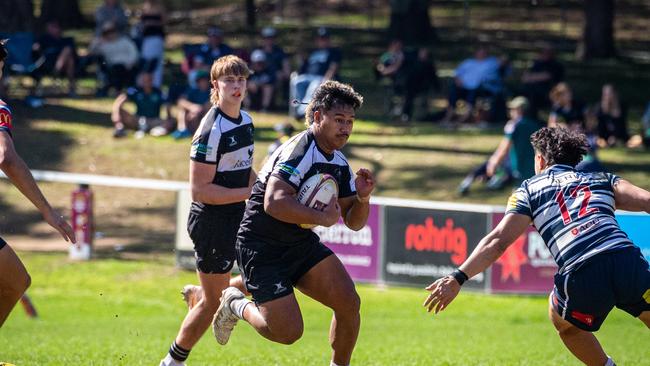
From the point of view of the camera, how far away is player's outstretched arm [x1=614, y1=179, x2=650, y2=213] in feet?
22.0

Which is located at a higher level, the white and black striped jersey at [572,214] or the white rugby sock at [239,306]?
the white and black striped jersey at [572,214]

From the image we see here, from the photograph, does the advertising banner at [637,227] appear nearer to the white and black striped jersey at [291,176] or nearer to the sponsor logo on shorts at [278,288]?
the white and black striped jersey at [291,176]

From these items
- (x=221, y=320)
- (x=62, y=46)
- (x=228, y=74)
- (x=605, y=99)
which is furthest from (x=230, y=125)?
(x=62, y=46)

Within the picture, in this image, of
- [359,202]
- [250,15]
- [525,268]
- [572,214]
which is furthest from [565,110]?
[250,15]

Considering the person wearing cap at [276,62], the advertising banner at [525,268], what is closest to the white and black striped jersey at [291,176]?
Answer: the advertising banner at [525,268]

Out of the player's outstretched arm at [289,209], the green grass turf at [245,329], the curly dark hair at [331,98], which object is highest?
the curly dark hair at [331,98]

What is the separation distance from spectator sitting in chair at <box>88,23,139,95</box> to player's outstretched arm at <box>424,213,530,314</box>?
17.0 meters

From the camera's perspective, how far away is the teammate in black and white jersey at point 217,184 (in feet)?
25.2

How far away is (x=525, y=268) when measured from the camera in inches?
567

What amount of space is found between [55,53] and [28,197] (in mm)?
17509

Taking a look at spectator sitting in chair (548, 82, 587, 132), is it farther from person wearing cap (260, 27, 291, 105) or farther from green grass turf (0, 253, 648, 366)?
person wearing cap (260, 27, 291, 105)

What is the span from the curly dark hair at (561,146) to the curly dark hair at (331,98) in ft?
3.87

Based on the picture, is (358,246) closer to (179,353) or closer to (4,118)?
(179,353)

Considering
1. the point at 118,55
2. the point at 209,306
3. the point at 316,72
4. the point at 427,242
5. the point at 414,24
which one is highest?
the point at 209,306
